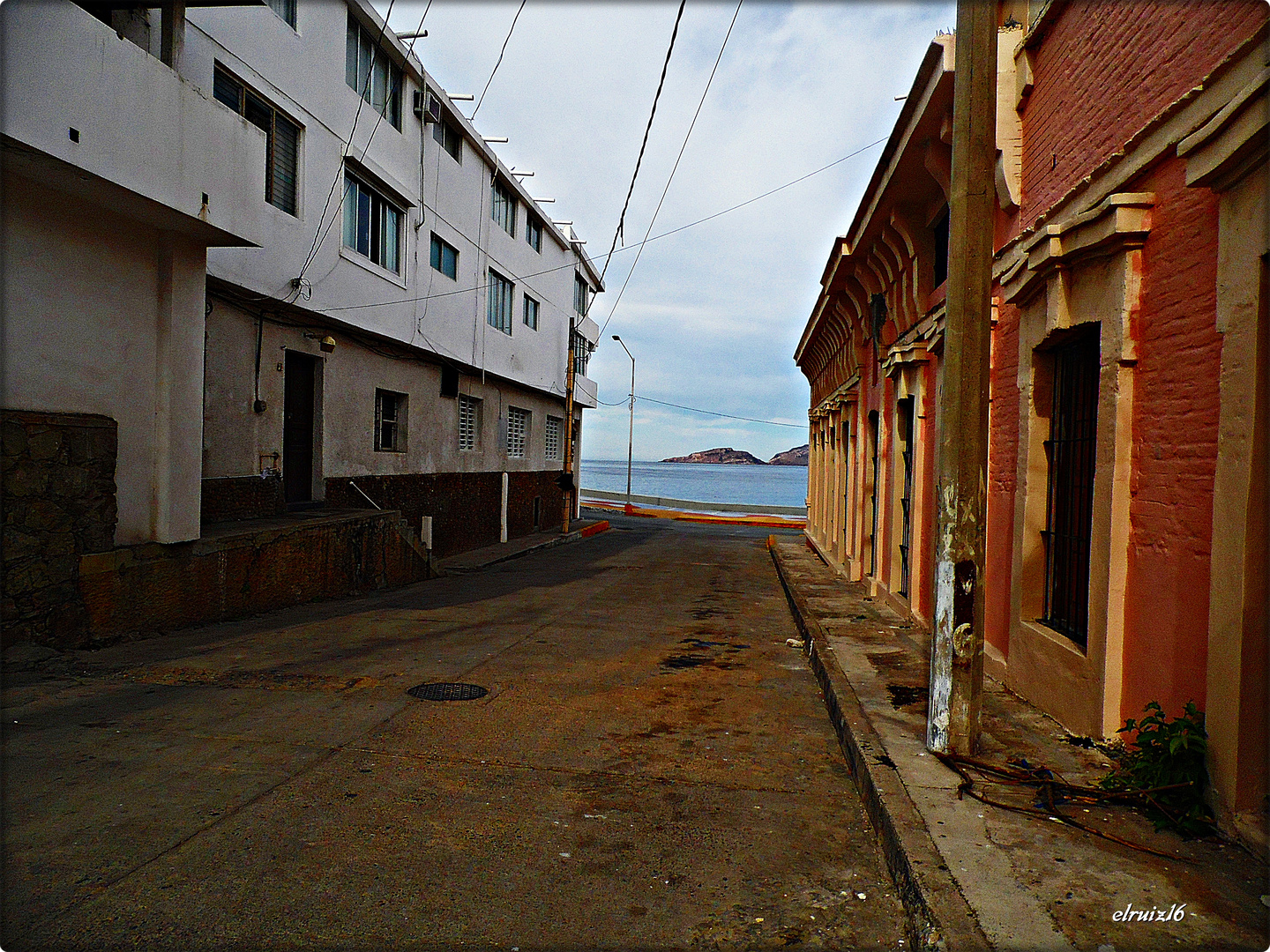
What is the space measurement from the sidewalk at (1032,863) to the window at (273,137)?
38.0 ft

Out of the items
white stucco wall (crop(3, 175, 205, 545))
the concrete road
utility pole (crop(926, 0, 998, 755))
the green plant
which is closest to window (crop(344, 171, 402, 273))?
white stucco wall (crop(3, 175, 205, 545))

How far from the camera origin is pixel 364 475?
16.2 meters

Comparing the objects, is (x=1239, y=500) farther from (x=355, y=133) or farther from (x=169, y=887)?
(x=355, y=133)

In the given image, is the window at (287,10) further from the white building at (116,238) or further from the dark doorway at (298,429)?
the dark doorway at (298,429)

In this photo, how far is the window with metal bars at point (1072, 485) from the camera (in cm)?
598

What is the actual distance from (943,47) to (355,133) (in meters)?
11.0

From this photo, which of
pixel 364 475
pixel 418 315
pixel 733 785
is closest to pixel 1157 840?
pixel 733 785

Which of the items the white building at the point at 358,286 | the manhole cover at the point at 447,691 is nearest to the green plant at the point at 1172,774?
the manhole cover at the point at 447,691

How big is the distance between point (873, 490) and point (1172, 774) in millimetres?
10944

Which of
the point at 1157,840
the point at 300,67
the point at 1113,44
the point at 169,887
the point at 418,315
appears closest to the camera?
the point at 169,887

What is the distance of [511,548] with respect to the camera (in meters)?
23.0

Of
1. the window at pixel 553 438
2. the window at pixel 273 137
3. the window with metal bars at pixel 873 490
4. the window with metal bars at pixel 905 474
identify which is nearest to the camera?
the window with metal bars at pixel 905 474

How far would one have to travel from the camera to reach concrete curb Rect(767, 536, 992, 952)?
3246mm

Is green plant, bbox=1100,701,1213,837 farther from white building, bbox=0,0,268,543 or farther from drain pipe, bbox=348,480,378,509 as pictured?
drain pipe, bbox=348,480,378,509
